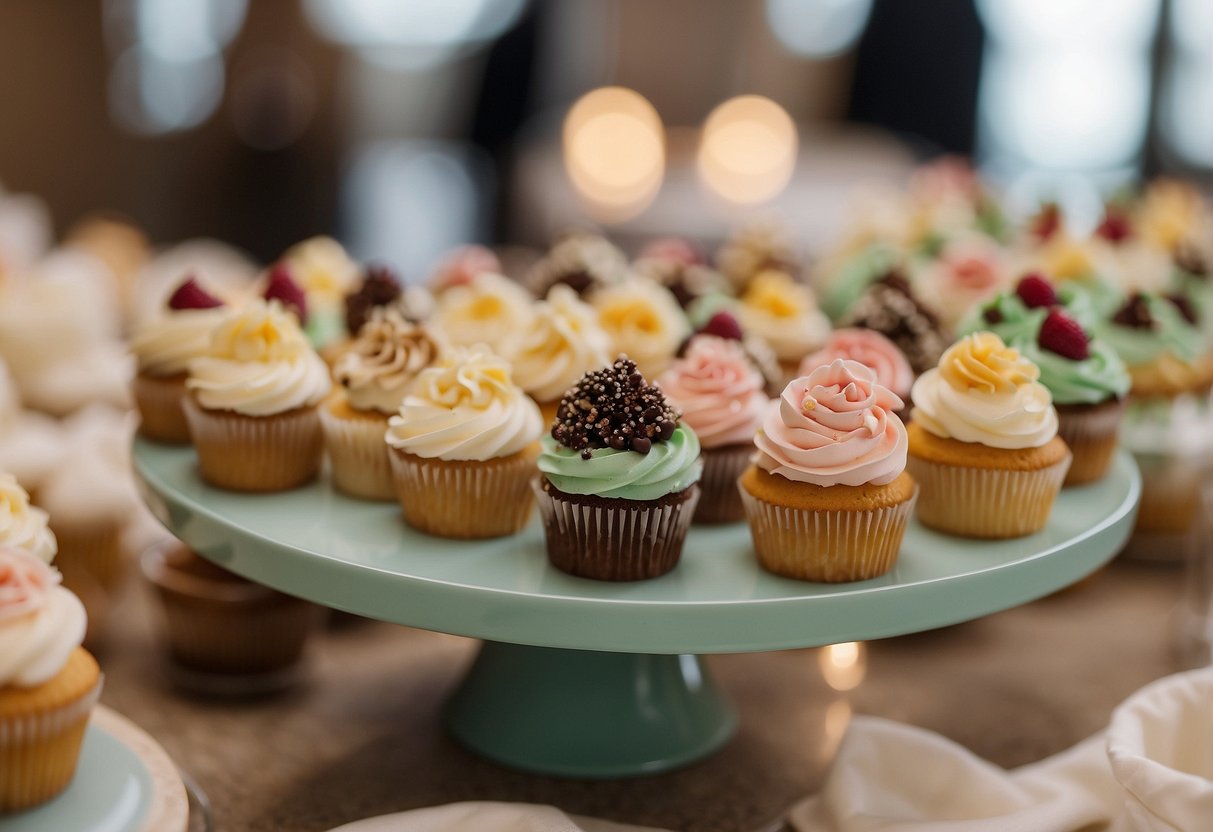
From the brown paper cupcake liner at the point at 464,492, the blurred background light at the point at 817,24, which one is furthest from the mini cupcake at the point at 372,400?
the blurred background light at the point at 817,24

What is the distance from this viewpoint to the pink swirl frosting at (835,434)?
1.67 meters

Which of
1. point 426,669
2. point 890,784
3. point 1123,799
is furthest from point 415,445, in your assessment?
point 1123,799

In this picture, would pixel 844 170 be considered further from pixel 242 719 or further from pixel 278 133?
pixel 242 719

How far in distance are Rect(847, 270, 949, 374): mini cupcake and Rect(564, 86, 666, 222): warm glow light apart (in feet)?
13.8

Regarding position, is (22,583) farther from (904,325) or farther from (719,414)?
(904,325)

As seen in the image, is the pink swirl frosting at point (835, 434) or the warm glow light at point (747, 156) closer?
the pink swirl frosting at point (835, 434)

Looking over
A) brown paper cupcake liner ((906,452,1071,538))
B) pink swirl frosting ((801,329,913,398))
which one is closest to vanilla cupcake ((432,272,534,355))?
pink swirl frosting ((801,329,913,398))

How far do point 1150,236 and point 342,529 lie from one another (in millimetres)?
2614

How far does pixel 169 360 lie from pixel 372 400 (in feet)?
1.39

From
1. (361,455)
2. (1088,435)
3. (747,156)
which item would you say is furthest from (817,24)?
(361,455)

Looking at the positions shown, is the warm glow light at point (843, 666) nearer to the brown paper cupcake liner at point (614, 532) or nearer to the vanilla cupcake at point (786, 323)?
the vanilla cupcake at point (786, 323)

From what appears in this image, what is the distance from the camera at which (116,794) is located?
1501mm

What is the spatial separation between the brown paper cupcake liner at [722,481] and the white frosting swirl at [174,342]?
90 centimetres

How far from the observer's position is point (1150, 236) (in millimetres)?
3455
